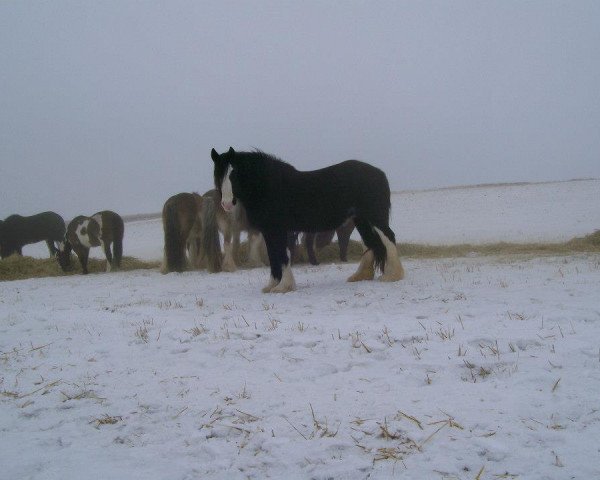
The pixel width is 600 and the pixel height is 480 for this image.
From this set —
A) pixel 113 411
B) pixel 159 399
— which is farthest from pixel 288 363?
pixel 113 411

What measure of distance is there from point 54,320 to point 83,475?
3552 millimetres

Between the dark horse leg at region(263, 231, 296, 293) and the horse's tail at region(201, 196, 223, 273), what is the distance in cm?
333

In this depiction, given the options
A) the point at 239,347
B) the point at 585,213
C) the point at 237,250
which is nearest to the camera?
the point at 239,347

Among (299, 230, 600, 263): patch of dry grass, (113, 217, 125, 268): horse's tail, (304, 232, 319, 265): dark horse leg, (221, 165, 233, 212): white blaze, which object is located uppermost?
(221, 165, 233, 212): white blaze

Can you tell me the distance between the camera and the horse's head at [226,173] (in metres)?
6.58

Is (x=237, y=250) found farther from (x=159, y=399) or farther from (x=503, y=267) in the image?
(x=159, y=399)

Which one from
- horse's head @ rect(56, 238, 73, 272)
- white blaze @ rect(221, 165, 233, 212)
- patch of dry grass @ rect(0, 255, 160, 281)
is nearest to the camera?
white blaze @ rect(221, 165, 233, 212)

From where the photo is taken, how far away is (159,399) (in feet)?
9.87

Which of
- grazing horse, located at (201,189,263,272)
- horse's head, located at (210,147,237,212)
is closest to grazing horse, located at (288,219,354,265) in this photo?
grazing horse, located at (201,189,263,272)

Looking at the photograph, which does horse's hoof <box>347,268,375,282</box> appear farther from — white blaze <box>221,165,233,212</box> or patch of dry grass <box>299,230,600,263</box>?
patch of dry grass <box>299,230,600,263</box>

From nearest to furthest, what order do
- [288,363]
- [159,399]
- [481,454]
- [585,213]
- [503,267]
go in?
[481,454], [159,399], [288,363], [503,267], [585,213]

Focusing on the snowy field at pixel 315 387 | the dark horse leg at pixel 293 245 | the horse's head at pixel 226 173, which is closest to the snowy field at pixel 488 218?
the dark horse leg at pixel 293 245

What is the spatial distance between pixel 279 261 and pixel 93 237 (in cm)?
701

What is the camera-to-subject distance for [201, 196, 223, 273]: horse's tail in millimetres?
10117
